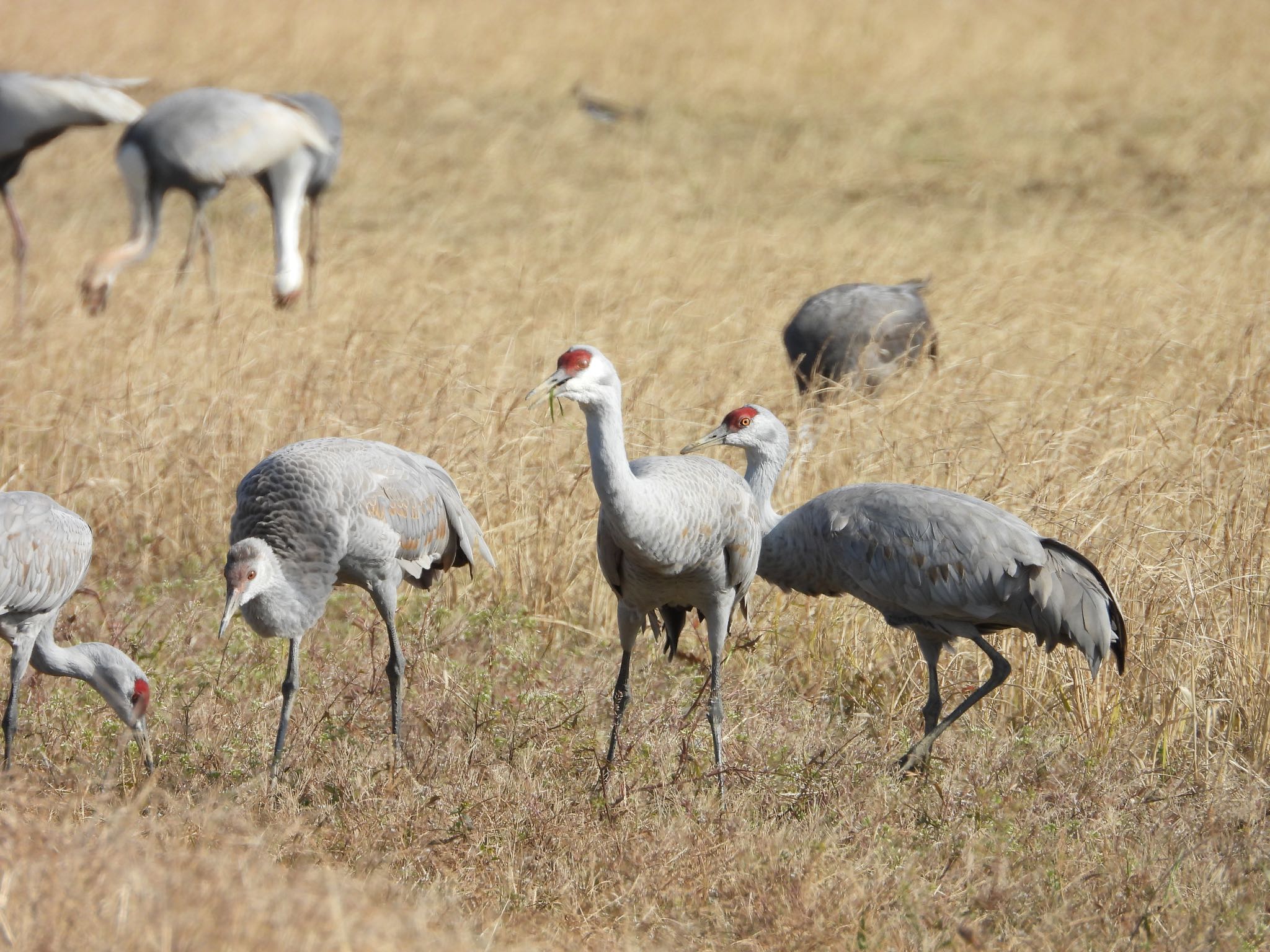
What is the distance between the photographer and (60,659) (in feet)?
13.1

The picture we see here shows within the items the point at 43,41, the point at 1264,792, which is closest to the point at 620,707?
the point at 1264,792

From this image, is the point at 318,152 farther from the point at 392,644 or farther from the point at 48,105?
the point at 392,644

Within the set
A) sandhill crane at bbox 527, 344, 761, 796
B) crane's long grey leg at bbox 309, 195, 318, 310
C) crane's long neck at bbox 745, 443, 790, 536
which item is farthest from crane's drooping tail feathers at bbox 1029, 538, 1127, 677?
crane's long grey leg at bbox 309, 195, 318, 310

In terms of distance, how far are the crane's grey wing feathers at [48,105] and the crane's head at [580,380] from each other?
275 inches

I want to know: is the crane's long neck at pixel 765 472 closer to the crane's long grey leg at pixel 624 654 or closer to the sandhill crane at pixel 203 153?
the crane's long grey leg at pixel 624 654

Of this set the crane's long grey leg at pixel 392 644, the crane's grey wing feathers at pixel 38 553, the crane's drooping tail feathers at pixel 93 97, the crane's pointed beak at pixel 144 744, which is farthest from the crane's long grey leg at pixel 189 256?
the crane's pointed beak at pixel 144 744

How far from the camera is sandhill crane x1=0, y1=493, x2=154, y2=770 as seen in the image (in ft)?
12.5

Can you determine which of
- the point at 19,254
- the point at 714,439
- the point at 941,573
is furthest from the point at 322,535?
the point at 19,254

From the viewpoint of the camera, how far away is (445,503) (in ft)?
14.3

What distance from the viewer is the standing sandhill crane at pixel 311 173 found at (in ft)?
30.6

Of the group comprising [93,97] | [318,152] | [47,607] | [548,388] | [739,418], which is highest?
[548,388]

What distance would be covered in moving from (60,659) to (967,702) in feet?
8.04

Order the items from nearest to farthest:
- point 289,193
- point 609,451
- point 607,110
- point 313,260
Answer: point 609,451 → point 313,260 → point 289,193 → point 607,110

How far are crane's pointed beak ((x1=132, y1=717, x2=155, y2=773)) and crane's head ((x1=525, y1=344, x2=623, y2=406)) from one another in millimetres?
1402
